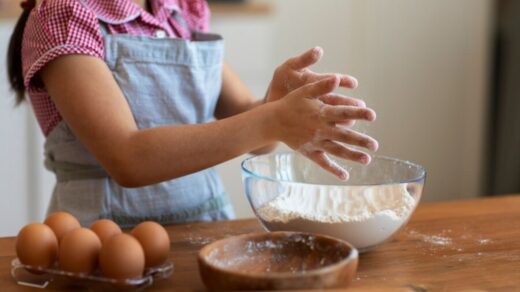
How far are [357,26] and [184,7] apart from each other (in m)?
1.44

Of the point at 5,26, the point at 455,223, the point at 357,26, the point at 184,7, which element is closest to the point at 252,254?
the point at 455,223

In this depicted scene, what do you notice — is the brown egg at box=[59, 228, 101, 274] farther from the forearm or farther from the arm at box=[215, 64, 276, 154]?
the arm at box=[215, 64, 276, 154]

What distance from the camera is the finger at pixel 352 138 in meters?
0.92

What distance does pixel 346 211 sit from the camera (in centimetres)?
94

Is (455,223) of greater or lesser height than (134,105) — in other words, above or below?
below

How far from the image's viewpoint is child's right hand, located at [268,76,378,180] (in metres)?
0.92

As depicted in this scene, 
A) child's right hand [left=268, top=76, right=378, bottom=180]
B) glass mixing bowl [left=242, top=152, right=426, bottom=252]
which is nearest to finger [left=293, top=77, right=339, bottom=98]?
child's right hand [left=268, top=76, right=378, bottom=180]

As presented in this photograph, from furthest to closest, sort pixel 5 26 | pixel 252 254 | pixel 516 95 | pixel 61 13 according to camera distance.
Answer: pixel 516 95, pixel 5 26, pixel 61 13, pixel 252 254

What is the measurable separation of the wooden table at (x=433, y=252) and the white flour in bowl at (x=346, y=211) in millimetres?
34

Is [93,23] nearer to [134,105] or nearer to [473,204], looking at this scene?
[134,105]

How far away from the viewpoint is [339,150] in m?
0.96

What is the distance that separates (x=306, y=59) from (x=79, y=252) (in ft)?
1.30

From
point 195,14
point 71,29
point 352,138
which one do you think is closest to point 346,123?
point 352,138

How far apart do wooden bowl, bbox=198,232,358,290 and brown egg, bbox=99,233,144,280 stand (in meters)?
0.07
